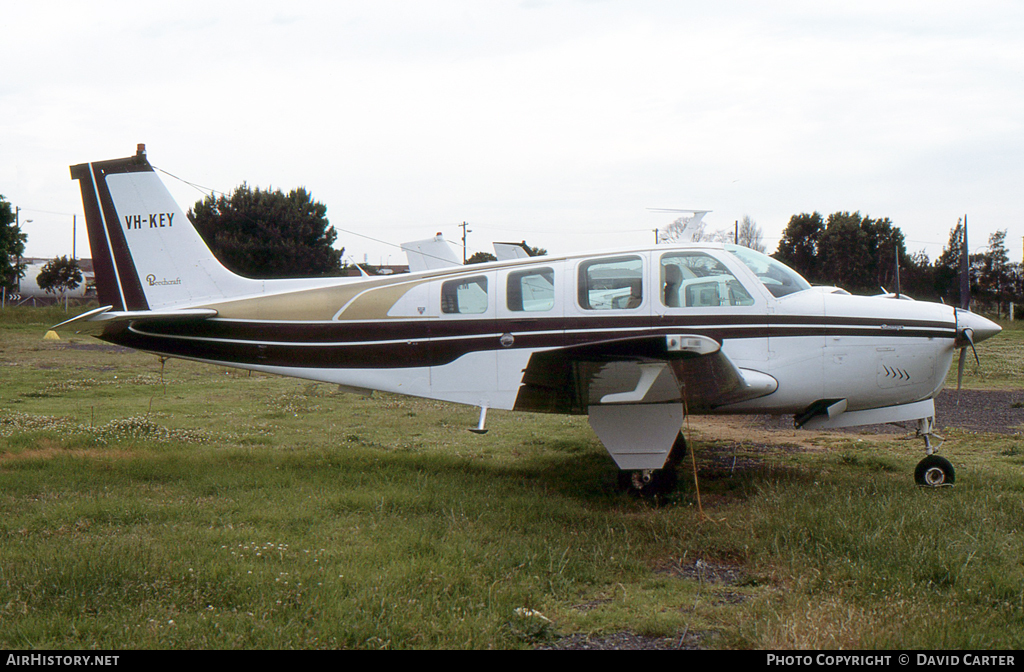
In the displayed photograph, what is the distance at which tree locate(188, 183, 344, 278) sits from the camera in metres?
34.8

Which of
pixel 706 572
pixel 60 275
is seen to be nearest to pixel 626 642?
pixel 706 572

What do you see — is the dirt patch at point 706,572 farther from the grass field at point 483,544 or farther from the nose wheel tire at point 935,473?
the nose wheel tire at point 935,473

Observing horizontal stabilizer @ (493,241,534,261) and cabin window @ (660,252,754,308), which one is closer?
cabin window @ (660,252,754,308)

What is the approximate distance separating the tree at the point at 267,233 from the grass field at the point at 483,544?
86.2ft

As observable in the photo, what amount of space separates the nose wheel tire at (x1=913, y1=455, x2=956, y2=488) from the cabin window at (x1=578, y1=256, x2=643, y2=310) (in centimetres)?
309

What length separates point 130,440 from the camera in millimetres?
8922

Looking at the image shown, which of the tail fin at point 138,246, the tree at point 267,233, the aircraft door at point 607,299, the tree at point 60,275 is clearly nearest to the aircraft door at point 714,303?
the aircraft door at point 607,299

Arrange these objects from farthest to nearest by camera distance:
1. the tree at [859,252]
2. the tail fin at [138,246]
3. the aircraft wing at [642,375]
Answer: the tree at [859,252], the tail fin at [138,246], the aircraft wing at [642,375]

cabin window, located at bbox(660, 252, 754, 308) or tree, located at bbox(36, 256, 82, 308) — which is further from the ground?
tree, located at bbox(36, 256, 82, 308)

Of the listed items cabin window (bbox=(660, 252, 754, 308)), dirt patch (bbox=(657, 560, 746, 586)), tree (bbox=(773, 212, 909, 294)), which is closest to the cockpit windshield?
cabin window (bbox=(660, 252, 754, 308))

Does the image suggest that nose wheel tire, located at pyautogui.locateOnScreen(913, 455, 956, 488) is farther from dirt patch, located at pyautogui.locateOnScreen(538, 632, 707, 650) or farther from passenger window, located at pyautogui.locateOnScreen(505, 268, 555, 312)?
dirt patch, located at pyautogui.locateOnScreen(538, 632, 707, 650)

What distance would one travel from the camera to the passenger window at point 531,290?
715 cm

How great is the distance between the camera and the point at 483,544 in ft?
16.9

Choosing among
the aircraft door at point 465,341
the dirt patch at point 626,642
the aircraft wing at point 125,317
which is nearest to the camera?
the dirt patch at point 626,642
